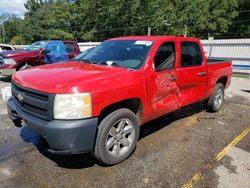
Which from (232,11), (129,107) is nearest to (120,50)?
(129,107)

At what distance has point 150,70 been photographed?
13.0ft

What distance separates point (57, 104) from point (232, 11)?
41076 millimetres

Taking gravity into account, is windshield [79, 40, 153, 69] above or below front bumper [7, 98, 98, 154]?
above

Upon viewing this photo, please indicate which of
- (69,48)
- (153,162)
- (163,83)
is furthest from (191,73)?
(69,48)

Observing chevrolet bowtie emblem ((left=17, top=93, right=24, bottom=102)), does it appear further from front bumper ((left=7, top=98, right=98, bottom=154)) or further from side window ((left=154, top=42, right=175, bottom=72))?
side window ((left=154, top=42, right=175, bottom=72))

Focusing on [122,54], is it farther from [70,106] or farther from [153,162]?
[153,162]

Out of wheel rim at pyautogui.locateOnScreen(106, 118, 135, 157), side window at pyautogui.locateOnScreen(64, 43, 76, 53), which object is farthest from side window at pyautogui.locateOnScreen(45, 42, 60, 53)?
wheel rim at pyautogui.locateOnScreen(106, 118, 135, 157)

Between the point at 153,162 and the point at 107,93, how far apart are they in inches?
52.4

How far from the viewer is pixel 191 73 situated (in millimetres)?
4961

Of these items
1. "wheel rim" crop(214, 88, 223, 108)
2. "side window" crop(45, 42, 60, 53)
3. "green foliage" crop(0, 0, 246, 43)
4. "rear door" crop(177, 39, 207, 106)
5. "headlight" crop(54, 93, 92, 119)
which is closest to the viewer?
"headlight" crop(54, 93, 92, 119)

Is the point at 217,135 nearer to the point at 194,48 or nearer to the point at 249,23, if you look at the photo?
the point at 194,48

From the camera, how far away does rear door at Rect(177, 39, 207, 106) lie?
4.78 m

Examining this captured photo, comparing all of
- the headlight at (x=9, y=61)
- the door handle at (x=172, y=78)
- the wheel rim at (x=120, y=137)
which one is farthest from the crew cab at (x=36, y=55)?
the wheel rim at (x=120, y=137)

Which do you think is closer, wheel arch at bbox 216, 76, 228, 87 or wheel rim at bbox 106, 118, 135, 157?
wheel rim at bbox 106, 118, 135, 157
